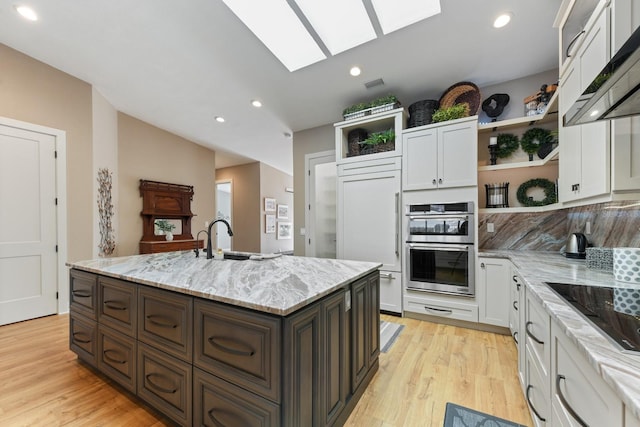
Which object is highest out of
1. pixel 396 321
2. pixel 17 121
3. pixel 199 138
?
pixel 199 138

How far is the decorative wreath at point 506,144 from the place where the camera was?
2957mm

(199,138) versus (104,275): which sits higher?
(199,138)

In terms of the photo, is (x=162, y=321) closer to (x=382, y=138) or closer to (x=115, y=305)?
(x=115, y=305)

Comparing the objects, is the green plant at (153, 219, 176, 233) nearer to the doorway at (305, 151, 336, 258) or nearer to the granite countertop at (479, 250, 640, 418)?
the doorway at (305, 151, 336, 258)

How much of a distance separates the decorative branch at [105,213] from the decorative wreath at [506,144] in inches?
222

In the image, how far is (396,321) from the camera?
119 inches

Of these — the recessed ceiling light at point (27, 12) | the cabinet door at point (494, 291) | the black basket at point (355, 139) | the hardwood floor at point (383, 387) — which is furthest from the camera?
the black basket at point (355, 139)

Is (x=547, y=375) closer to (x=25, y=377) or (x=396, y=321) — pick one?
(x=396, y=321)

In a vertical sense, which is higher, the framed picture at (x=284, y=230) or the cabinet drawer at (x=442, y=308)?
the framed picture at (x=284, y=230)

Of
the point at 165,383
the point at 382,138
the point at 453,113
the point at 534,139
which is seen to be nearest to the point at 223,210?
the point at 382,138

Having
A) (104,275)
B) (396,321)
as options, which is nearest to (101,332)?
(104,275)

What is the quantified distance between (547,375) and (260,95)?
12.8 ft

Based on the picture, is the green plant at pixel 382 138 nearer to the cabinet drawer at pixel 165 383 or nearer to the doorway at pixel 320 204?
the doorway at pixel 320 204

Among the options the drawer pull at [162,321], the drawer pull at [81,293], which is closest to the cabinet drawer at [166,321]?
the drawer pull at [162,321]
